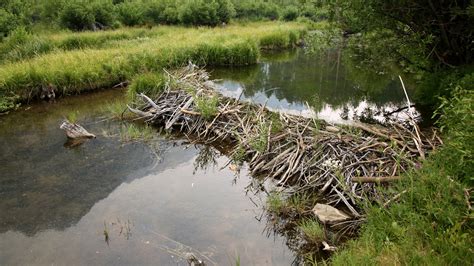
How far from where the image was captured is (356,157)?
24.6 feet

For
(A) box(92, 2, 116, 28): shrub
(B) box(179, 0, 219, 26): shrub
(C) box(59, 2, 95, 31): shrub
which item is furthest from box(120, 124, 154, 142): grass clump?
(B) box(179, 0, 219, 26): shrub

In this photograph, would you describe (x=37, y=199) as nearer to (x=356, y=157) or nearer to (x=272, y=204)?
(x=272, y=204)

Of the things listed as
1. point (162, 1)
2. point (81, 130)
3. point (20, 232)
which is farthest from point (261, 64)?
point (162, 1)

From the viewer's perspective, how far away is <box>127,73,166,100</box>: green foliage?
12.9 m

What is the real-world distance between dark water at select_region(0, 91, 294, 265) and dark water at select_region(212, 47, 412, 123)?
10.8 ft

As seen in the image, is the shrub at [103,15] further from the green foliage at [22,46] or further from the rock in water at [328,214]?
the rock in water at [328,214]

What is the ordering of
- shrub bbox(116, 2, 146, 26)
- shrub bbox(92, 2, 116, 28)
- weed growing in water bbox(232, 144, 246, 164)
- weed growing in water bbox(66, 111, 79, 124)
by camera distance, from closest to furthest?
weed growing in water bbox(232, 144, 246, 164)
weed growing in water bbox(66, 111, 79, 124)
shrub bbox(92, 2, 116, 28)
shrub bbox(116, 2, 146, 26)

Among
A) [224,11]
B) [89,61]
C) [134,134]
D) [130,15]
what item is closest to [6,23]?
[130,15]

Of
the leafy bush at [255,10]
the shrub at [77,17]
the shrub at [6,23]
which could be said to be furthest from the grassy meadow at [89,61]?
the leafy bush at [255,10]

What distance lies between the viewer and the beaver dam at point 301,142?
7047mm

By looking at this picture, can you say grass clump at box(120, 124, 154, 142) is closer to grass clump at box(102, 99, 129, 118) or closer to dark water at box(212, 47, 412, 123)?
grass clump at box(102, 99, 129, 118)

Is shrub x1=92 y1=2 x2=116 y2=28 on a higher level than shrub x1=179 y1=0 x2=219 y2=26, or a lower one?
higher

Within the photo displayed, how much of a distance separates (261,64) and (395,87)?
8.14 meters

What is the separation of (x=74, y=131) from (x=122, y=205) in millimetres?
4154
